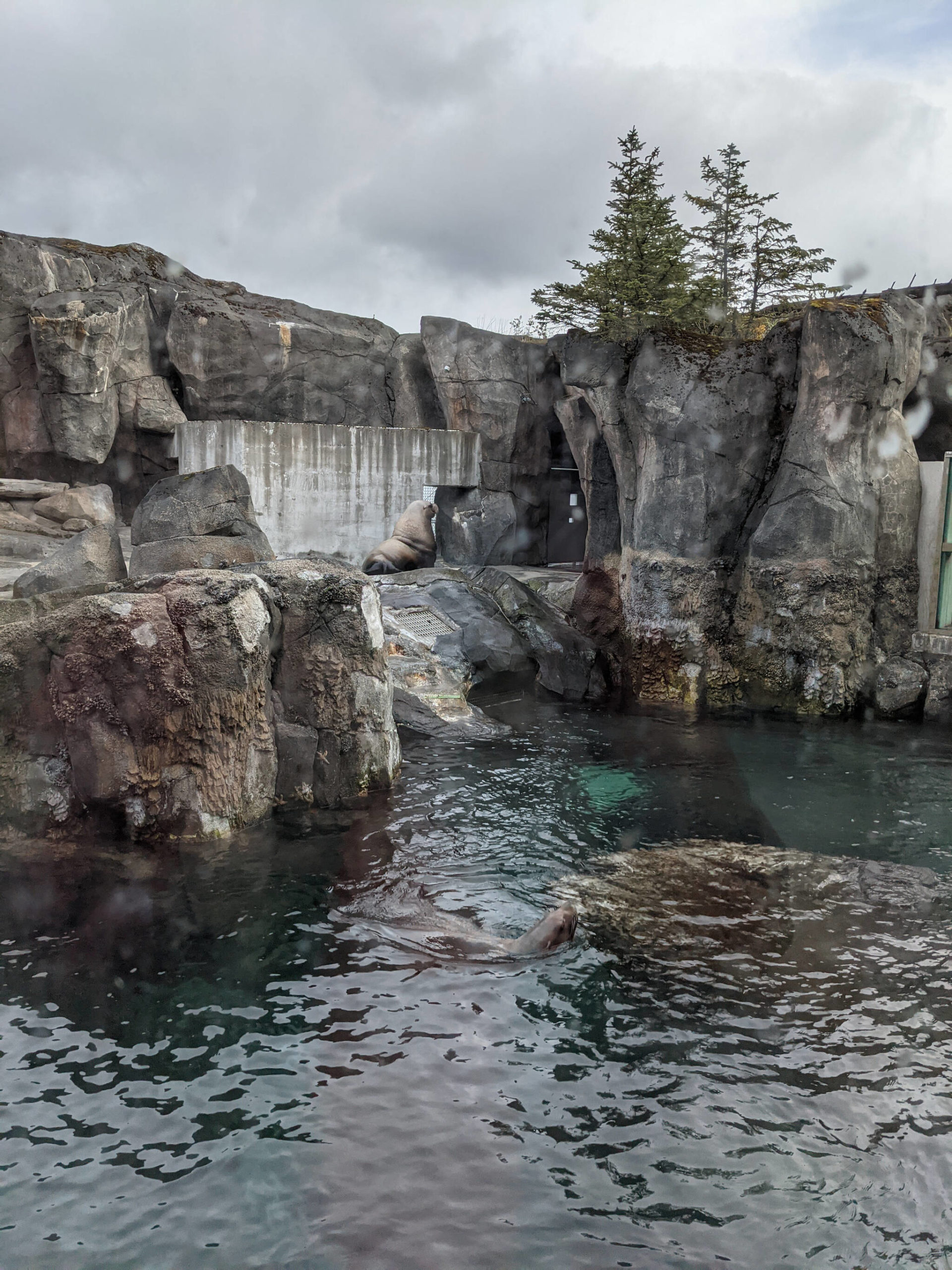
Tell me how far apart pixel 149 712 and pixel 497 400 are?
14050 mm

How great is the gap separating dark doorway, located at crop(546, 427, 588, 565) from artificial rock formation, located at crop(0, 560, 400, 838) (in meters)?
13.4

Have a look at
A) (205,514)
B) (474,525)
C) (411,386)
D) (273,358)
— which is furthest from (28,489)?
(474,525)

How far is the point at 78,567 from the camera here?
10.5 meters

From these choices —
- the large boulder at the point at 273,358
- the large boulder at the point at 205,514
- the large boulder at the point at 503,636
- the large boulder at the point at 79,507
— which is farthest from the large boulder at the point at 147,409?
the large boulder at the point at 205,514

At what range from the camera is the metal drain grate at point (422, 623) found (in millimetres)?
13328

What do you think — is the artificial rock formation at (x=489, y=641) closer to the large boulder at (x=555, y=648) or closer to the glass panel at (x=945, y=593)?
the large boulder at (x=555, y=648)

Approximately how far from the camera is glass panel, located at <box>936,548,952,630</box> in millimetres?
12234

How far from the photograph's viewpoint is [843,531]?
12383mm

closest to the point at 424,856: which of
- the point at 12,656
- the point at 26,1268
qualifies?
the point at 12,656

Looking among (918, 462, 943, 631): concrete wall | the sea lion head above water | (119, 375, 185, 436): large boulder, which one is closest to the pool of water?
the sea lion head above water

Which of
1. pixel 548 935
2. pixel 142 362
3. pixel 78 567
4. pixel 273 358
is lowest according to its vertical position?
pixel 548 935

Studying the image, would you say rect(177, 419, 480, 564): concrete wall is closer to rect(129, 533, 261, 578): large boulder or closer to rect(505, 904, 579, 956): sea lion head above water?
rect(129, 533, 261, 578): large boulder

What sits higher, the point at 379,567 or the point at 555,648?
the point at 379,567

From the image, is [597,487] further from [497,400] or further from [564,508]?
[564,508]
